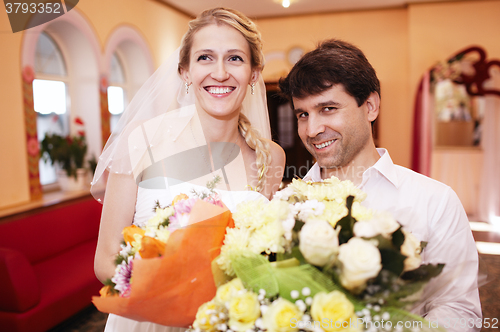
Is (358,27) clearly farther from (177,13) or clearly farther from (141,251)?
(141,251)

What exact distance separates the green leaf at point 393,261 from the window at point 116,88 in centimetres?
593

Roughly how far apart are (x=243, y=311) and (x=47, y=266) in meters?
3.05

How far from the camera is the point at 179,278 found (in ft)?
2.62

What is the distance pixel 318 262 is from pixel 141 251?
0.39m

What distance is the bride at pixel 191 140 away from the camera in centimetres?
153

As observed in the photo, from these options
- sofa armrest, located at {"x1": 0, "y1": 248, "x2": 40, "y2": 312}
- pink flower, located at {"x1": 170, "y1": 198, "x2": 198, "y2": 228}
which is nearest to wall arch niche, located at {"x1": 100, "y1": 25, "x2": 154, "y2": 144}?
sofa armrest, located at {"x1": 0, "y1": 248, "x2": 40, "y2": 312}

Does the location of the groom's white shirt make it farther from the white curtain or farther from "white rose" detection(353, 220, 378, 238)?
the white curtain

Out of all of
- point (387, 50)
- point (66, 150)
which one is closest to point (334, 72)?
point (66, 150)

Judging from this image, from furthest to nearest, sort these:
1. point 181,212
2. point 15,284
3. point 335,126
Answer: point 15,284 → point 335,126 → point 181,212

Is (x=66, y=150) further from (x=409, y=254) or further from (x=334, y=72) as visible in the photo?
(x=409, y=254)

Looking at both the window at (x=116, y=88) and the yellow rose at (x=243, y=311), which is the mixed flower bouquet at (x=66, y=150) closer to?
the window at (x=116, y=88)

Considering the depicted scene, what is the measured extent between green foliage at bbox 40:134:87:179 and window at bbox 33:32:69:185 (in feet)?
0.56

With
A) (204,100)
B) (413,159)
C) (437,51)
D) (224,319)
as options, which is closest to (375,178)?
(204,100)

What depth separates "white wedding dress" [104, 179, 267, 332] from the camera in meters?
1.40
